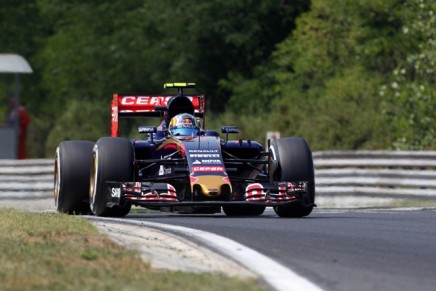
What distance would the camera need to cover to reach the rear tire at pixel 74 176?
1850cm

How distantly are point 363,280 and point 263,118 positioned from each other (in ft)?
100

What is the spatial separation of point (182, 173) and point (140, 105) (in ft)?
11.1

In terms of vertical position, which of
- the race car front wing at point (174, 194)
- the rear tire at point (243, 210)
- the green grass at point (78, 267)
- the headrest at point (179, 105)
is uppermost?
the headrest at point (179, 105)

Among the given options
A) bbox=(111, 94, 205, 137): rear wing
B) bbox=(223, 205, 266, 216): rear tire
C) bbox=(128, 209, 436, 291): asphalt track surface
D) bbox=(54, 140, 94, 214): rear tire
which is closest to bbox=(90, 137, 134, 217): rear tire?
bbox=(128, 209, 436, 291): asphalt track surface

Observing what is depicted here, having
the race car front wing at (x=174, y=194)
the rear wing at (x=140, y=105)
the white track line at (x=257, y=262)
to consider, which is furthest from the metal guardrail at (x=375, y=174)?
the white track line at (x=257, y=262)

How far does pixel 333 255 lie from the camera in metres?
11.3

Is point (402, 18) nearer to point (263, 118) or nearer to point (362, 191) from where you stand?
point (263, 118)

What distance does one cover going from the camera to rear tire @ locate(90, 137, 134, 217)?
17.2 metres

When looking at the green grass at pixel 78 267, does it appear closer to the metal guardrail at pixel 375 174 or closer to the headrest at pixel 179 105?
the headrest at pixel 179 105

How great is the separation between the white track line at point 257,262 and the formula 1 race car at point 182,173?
304 centimetres

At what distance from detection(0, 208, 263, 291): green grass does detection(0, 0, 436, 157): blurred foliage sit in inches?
804

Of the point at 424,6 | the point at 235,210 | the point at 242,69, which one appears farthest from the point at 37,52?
the point at 235,210

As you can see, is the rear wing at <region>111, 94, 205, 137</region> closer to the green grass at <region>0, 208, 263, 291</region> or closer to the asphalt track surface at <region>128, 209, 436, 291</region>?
the asphalt track surface at <region>128, 209, 436, 291</region>

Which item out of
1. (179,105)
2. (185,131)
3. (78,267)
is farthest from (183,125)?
(78,267)
